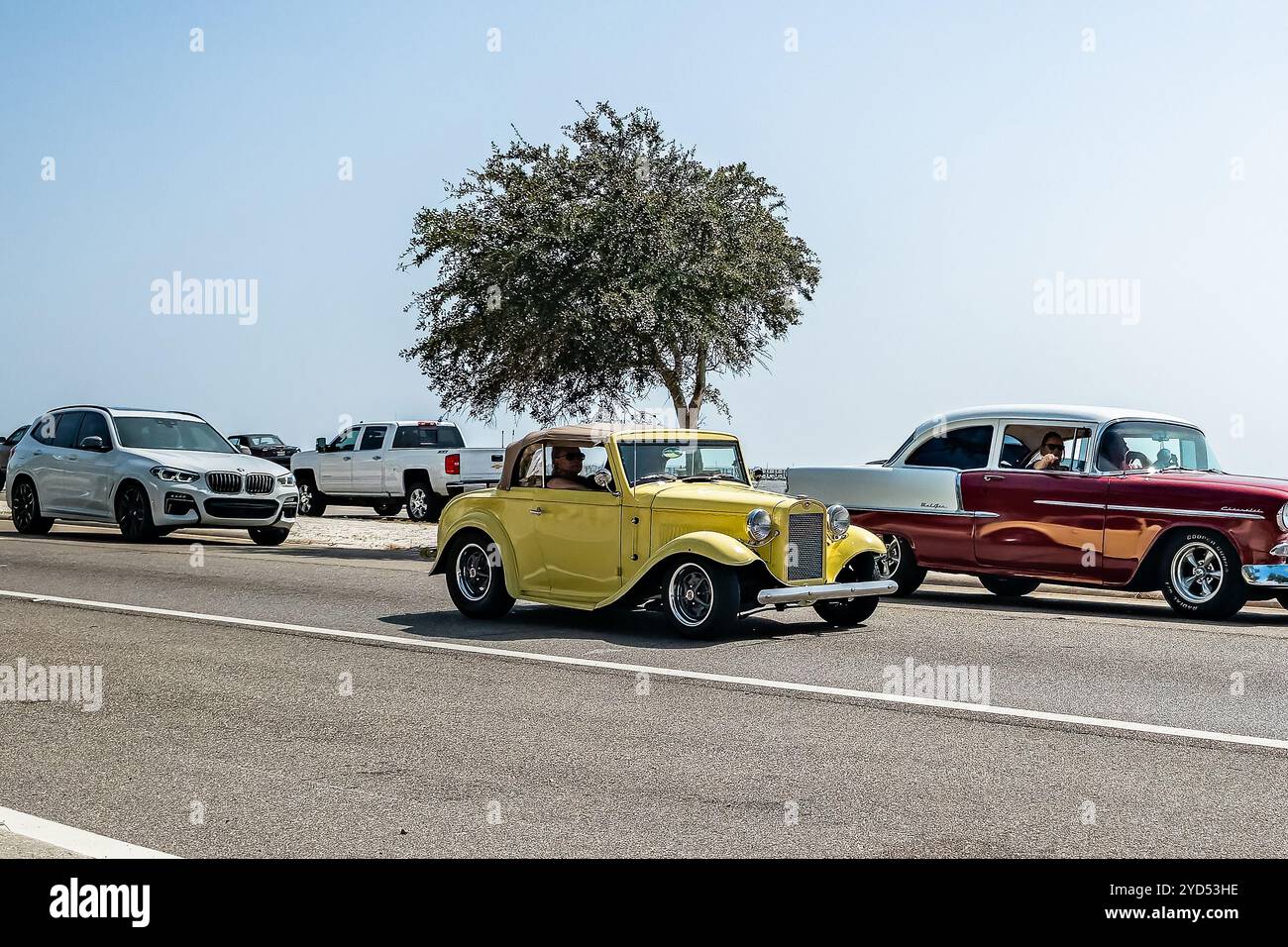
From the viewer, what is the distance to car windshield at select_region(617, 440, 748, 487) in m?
12.0

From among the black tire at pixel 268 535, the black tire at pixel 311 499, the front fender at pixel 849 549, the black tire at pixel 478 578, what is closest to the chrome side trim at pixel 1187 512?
the front fender at pixel 849 549

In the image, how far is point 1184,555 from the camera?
13.4 metres

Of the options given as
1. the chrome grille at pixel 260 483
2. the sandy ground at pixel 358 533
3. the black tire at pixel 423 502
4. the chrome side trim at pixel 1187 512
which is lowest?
the sandy ground at pixel 358 533

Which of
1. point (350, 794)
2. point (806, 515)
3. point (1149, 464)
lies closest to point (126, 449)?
point (806, 515)

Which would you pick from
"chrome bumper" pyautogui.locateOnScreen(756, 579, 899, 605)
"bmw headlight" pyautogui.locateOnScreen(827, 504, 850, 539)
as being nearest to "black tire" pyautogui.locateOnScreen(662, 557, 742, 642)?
"chrome bumper" pyautogui.locateOnScreen(756, 579, 899, 605)

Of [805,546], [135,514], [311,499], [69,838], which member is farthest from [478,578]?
[311,499]

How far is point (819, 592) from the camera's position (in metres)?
11.4

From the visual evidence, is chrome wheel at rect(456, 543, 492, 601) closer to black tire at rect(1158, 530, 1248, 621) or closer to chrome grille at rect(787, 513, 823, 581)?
chrome grille at rect(787, 513, 823, 581)

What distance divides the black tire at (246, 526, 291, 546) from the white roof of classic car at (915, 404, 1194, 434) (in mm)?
11717

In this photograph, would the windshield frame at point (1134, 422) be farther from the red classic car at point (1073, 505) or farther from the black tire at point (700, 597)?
the black tire at point (700, 597)

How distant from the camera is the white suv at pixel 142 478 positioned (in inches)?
825

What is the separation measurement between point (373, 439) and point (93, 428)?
893cm

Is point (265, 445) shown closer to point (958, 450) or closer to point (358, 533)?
point (358, 533)

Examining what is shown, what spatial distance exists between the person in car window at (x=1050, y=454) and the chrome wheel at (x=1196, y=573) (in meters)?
1.50
